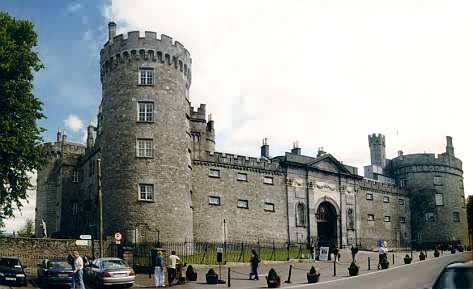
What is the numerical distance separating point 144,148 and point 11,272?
15.7 metres

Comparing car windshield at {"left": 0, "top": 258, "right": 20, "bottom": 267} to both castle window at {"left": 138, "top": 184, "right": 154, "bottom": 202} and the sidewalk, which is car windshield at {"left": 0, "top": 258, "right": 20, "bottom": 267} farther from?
castle window at {"left": 138, "top": 184, "right": 154, "bottom": 202}

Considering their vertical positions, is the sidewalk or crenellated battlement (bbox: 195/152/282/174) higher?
crenellated battlement (bbox: 195/152/282/174)

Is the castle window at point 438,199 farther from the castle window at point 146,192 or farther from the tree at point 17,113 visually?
the tree at point 17,113

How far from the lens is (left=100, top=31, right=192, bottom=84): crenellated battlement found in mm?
41906

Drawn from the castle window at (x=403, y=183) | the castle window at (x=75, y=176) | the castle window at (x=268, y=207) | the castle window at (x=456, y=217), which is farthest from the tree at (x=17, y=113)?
the castle window at (x=456, y=217)

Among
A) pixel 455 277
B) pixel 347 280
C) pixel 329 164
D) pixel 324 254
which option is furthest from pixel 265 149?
pixel 455 277

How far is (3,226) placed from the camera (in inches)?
1178

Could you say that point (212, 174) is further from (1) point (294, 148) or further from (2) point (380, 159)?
(2) point (380, 159)

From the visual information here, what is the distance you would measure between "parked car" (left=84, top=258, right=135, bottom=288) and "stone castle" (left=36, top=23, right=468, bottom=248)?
667 centimetres

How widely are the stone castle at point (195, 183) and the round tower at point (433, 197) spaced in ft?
0.44

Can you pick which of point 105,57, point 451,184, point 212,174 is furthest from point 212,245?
point 451,184

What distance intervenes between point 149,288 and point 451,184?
185 ft

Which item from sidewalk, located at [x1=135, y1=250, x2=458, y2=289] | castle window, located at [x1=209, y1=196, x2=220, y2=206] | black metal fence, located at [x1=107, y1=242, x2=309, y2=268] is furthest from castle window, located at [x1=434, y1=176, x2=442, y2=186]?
castle window, located at [x1=209, y1=196, x2=220, y2=206]

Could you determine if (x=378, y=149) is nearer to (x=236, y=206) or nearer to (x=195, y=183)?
(x=236, y=206)
